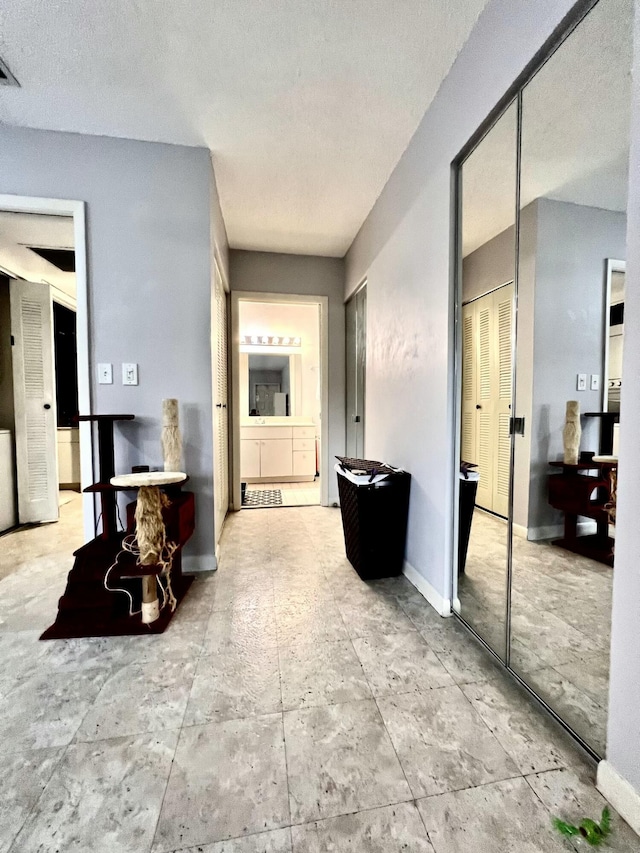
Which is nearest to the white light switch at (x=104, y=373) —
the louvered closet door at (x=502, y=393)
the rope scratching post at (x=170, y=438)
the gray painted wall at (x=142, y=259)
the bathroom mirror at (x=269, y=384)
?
the gray painted wall at (x=142, y=259)

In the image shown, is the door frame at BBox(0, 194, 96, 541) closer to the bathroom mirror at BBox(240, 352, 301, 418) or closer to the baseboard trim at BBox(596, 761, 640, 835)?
the baseboard trim at BBox(596, 761, 640, 835)

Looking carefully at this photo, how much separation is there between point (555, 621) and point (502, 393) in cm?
82

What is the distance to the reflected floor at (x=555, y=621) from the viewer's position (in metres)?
1.01

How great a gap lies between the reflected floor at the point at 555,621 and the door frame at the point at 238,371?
92.0 inches

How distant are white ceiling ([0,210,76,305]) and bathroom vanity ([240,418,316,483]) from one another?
8.37 feet

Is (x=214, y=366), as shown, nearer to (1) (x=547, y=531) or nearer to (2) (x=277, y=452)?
(1) (x=547, y=531)

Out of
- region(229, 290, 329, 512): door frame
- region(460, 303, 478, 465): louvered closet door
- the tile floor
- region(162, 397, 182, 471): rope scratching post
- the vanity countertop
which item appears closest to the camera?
region(460, 303, 478, 465): louvered closet door

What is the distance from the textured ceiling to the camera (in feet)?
2.94

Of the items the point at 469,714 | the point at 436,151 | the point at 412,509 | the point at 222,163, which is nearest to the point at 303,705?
the point at 469,714

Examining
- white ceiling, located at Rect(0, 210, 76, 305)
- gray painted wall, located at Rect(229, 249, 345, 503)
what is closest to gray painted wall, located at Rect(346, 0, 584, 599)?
gray painted wall, located at Rect(229, 249, 345, 503)

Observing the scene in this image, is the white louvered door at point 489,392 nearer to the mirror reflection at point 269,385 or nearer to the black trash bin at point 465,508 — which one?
the black trash bin at point 465,508

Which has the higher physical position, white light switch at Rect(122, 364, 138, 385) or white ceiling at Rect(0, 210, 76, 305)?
white ceiling at Rect(0, 210, 76, 305)

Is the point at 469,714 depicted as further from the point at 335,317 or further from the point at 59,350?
the point at 59,350

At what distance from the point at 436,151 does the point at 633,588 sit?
1.99 meters
